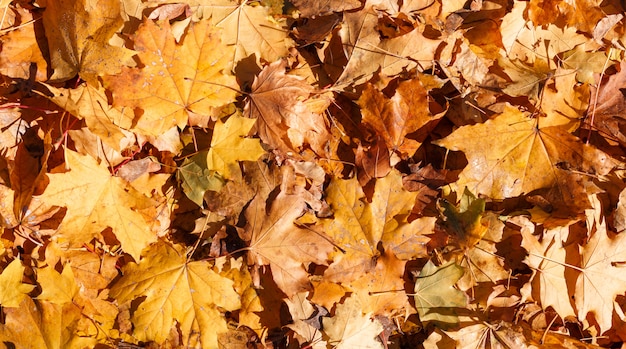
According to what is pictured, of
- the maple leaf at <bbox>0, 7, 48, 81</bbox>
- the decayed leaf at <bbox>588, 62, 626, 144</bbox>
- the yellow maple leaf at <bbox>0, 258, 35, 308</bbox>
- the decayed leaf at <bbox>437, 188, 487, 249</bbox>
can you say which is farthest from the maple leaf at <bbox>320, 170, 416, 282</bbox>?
the maple leaf at <bbox>0, 7, 48, 81</bbox>

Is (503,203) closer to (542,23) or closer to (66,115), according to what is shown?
(542,23)

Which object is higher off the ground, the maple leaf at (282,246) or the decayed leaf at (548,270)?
the maple leaf at (282,246)


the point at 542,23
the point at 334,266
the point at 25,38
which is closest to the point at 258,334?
the point at 334,266

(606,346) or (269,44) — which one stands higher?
(269,44)

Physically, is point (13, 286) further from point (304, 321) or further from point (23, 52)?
point (304, 321)

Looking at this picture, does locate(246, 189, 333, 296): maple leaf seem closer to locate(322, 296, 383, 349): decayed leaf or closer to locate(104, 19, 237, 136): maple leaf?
locate(322, 296, 383, 349): decayed leaf

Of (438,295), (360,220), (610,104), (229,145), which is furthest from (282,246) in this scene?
(610,104)

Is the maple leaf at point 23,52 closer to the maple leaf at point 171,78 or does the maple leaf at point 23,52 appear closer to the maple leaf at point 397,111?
the maple leaf at point 171,78

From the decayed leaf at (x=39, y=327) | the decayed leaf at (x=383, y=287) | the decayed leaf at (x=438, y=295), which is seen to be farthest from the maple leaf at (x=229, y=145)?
the decayed leaf at (x=438, y=295)
